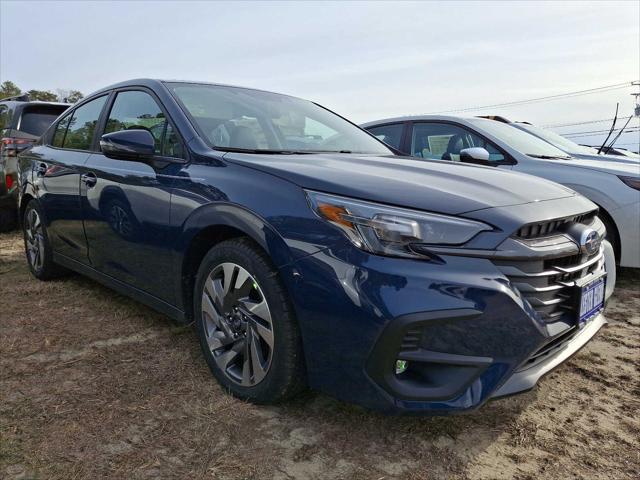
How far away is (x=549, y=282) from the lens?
6.13ft

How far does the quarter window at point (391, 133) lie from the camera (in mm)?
5403

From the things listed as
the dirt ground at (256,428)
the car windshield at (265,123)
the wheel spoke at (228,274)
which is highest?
the car windshield at (265,123)

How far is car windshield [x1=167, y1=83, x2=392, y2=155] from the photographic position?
2625mm

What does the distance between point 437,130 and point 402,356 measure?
12.7ft

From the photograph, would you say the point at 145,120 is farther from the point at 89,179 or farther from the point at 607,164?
the point at 607,164

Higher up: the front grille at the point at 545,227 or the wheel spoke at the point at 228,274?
the front grille at the point at 545,227

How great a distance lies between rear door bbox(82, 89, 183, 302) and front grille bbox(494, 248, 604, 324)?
158 centimetres

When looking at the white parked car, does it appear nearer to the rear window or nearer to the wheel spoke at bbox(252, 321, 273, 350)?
the wheel spoke at bbox(252, 321, 273, 350)

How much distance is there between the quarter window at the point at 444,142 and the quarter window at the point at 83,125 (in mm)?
2862

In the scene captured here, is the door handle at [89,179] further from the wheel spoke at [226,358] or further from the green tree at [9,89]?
the green tree at [9,89]

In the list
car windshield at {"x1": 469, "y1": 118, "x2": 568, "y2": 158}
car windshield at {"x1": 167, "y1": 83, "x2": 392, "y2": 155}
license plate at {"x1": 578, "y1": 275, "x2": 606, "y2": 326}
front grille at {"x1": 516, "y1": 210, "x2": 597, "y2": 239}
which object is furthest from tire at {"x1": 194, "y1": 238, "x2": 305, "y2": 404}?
car windshield at {"x1": 469, "y1": 118, "x2": 568, "y2": 158}

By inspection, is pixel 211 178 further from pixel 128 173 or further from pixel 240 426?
pixel 240 426

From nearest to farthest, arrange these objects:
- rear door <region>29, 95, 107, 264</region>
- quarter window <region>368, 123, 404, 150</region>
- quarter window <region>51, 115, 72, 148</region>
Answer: rear door <region>29, 95, 107, 264</region> < quarter window <region>51, 115, 72, 148</region> < quarter window <region>368, 123, 404, 150</region>

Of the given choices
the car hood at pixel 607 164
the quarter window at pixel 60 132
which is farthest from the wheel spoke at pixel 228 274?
the car hood at pixel 607 164
